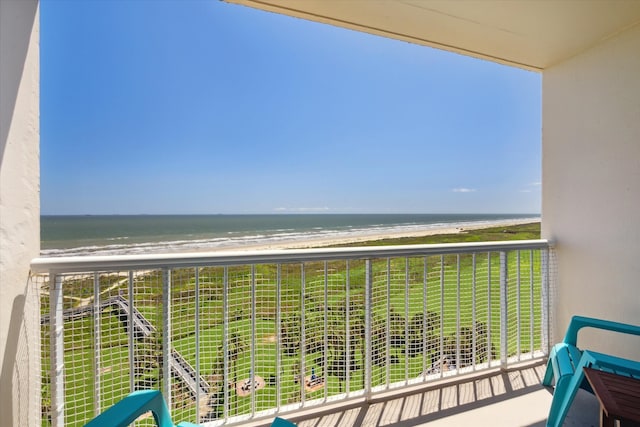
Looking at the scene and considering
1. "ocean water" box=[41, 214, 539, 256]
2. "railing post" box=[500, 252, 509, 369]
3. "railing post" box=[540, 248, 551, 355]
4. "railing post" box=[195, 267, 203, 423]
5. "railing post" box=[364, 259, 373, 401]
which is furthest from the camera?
"ocean water" box=[41, 214, 539, 256]

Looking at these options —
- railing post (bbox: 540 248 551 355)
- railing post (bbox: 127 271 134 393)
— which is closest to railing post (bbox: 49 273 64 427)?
railing post (bbox: 127 271 134 393)

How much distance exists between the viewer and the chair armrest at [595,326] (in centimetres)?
172

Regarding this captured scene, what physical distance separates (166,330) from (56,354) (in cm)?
45

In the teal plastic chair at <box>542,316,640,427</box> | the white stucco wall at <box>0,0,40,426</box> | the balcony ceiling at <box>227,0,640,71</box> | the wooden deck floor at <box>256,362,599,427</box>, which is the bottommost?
the wooden deck floor at <box>256,362,599,427</box>

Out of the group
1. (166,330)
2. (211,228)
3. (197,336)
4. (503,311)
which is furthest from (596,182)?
(211,228)

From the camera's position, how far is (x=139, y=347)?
5.10ft

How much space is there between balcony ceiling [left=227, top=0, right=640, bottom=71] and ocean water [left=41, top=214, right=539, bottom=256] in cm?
1407

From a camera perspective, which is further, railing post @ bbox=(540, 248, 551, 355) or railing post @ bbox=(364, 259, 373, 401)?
railing post @ bbox=(540, 248, 551, 355)

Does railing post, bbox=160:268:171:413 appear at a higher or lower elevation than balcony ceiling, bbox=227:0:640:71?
lower

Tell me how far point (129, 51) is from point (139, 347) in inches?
796

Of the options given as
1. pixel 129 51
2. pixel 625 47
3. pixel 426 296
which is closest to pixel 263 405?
pixel 426 296

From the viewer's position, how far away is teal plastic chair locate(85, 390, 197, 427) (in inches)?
34.3

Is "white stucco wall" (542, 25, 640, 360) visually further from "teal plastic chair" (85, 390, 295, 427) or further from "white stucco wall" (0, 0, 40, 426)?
"white stucco wall" (0, 0, 40, 426)

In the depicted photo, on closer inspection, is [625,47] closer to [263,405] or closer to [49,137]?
[263,405]
